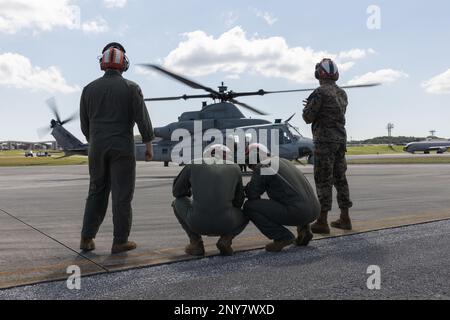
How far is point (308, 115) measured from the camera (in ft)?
18.2

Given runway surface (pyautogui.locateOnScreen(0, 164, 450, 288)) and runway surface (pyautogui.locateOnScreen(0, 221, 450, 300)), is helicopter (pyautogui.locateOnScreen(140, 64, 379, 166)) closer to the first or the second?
runway surface (pyautogui.locateOnScreen(0, 164, 450, 288))

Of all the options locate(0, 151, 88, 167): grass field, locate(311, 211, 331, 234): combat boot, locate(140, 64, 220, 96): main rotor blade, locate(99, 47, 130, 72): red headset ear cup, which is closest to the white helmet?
locate(99, 47, 130, 72): red headset ear cup

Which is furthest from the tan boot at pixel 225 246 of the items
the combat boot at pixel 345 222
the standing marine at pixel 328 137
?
the combat boot at pixel 345 222

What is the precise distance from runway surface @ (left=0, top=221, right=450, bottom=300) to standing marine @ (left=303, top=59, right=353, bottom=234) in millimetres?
992

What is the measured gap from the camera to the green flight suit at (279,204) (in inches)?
175

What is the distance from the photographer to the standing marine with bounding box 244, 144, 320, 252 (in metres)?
4.45

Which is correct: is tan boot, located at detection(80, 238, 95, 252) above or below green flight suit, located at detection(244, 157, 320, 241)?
below

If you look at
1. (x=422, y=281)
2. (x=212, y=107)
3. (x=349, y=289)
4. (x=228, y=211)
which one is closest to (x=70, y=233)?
(x=228, y=211)

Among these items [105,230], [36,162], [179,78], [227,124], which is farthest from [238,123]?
[36,162]

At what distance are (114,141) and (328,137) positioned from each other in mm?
2830

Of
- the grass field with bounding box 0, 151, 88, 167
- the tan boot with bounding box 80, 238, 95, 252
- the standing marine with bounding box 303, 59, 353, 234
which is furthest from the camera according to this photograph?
the grass field with bounding box 0, 151, 88, 167

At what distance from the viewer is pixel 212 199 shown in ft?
13.7

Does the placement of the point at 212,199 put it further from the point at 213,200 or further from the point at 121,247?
the point at 121,247

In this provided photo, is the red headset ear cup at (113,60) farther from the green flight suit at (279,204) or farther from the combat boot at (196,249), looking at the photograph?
the combat boot at (196,249)
